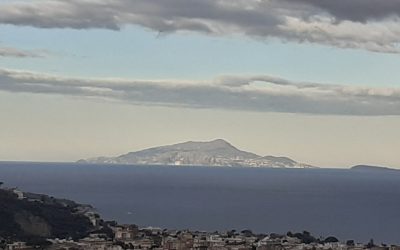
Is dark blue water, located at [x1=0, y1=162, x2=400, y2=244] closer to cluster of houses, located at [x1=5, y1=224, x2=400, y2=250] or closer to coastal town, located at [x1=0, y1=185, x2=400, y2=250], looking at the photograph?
coastal town, located at [x1=0, y1=185, x2=400, y2=250]

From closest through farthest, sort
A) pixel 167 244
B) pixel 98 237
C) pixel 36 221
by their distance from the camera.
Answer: pixel 167 244
pixel 98 237
pixel 36 221

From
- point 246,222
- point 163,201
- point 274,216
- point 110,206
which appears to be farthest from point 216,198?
point 246,222

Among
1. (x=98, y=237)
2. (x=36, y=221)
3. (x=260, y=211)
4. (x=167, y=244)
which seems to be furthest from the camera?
(x=260, y=211)

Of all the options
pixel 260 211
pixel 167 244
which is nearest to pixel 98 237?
pixel 167 244

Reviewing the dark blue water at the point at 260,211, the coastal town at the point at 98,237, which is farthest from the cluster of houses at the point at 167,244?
the dark blue water at the point at 260,211

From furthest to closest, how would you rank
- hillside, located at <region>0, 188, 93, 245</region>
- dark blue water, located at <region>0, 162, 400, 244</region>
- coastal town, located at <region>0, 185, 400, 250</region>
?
dark blue water, located at <region>0, 162, 400, 244</region> < hillside, located at <region>0, 188, 93, 245</region> < coastal town, located at <region>0, 185, 400, 250</region>

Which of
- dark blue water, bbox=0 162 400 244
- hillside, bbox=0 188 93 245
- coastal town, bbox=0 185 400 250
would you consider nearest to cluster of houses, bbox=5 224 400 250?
coastal town, bbox=0 185 400 250

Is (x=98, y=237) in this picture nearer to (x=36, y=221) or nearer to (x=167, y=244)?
(x=167, y=244)

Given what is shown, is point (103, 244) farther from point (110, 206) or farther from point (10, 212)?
point (110, 206)
